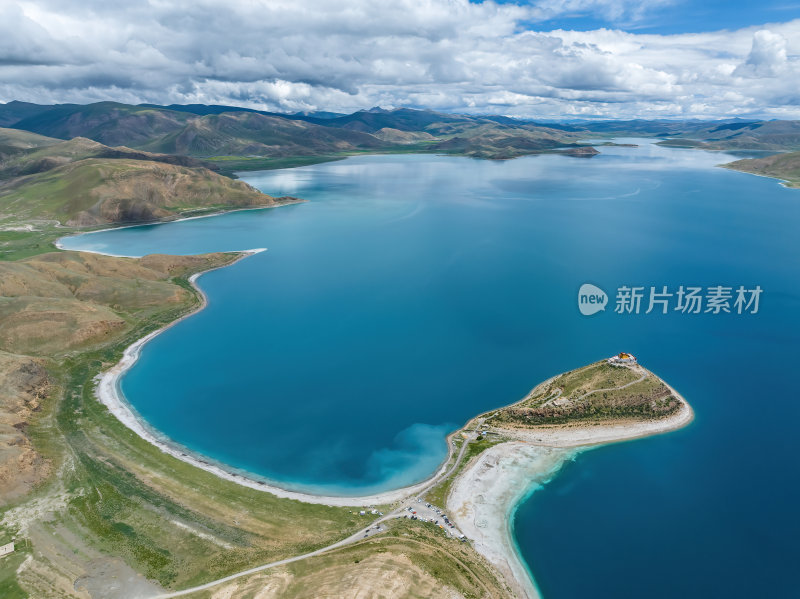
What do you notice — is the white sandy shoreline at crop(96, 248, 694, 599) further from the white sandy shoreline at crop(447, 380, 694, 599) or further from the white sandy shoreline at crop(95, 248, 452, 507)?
the white sandy shoreline at crop(95, 248, 452, 507)

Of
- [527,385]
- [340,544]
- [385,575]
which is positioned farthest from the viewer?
[527,385]

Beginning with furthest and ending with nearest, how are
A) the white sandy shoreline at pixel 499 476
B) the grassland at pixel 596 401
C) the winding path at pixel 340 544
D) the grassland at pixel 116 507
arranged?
the grassland at pixel 596 401 < the white sandy shoreline at pixel 499 476 < the grassland at pixel 116 507 < the winding path at pixel 340 544

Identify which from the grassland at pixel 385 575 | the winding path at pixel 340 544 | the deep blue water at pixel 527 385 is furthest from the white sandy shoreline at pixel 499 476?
the grassland at pixel 385 575

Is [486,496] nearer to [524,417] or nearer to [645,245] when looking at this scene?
[524,417]

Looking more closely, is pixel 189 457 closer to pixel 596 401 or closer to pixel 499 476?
pixel 499 476

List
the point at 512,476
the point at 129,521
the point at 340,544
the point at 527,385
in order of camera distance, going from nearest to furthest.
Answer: the point at 340,544, the point at 129,521, the point at 512,476, the point at 527,385

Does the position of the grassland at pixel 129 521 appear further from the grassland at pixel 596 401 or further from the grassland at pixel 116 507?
the grassland at pixel 596 401

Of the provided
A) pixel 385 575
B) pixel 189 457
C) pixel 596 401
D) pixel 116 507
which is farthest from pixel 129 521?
pixel 596 401

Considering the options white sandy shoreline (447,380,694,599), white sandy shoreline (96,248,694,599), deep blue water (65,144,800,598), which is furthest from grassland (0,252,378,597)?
white sandy shoreline (447,380,694,599)
